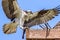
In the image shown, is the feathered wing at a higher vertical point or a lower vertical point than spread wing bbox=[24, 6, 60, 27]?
lower

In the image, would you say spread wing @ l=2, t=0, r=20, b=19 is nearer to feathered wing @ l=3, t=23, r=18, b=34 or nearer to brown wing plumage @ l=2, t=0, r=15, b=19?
brown wing plumage @ l=2, t=0, r=15, b=19

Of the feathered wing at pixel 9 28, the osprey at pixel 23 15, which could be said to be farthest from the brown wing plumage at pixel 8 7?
the feathered wing at pixel 9 28

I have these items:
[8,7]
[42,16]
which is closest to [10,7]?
[8,7]

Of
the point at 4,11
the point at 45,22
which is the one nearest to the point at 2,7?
the point at 4,11

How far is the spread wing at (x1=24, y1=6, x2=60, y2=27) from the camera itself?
3003cm

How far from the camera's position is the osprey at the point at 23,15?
29719 millimetres

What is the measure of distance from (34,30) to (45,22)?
32.3 inches

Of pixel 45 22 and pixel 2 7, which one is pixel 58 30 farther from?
pixel 2 7

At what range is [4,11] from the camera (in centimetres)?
3011

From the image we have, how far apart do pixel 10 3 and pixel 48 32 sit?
2.33m

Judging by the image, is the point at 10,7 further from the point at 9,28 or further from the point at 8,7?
the point at 9,28

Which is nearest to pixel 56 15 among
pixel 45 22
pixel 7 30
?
pixel 45 22

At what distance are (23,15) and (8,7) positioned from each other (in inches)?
35.1

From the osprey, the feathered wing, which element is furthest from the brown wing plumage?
the feathered wing
